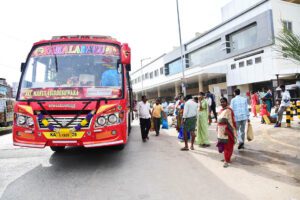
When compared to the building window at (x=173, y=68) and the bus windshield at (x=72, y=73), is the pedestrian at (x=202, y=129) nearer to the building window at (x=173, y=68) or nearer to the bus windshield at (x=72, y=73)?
the bus windshield at (x=72, y=73)

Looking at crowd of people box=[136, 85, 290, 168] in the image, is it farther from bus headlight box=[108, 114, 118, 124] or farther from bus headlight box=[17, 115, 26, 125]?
bus headlight box=[17, 115, 26, 125]

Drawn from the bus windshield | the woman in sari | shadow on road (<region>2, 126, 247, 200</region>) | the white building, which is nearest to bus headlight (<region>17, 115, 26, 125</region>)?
the bus windshield

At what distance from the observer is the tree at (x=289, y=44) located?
168 inches

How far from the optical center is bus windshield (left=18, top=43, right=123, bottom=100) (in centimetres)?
511

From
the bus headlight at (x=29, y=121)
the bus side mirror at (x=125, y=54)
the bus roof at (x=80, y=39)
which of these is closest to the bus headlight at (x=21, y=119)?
the bus headlight at (x=29, y=121)

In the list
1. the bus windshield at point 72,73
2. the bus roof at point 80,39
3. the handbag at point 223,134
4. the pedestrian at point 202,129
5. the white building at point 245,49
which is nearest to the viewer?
the bus windshield at point 72,73

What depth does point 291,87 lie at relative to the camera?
13.2 m

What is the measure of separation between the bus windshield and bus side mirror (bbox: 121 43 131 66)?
8.0 inches

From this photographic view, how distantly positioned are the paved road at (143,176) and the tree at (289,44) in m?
2.19

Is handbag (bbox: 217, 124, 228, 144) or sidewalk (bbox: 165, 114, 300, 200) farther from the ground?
handbag (bbox: 217, 124, 228, 144)

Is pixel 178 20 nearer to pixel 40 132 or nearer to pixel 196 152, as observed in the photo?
pixel 196 152

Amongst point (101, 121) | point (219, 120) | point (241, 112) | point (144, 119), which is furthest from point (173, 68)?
point (101, 121)

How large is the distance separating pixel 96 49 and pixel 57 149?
339 centimetres

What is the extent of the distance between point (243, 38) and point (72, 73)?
2587 cm
